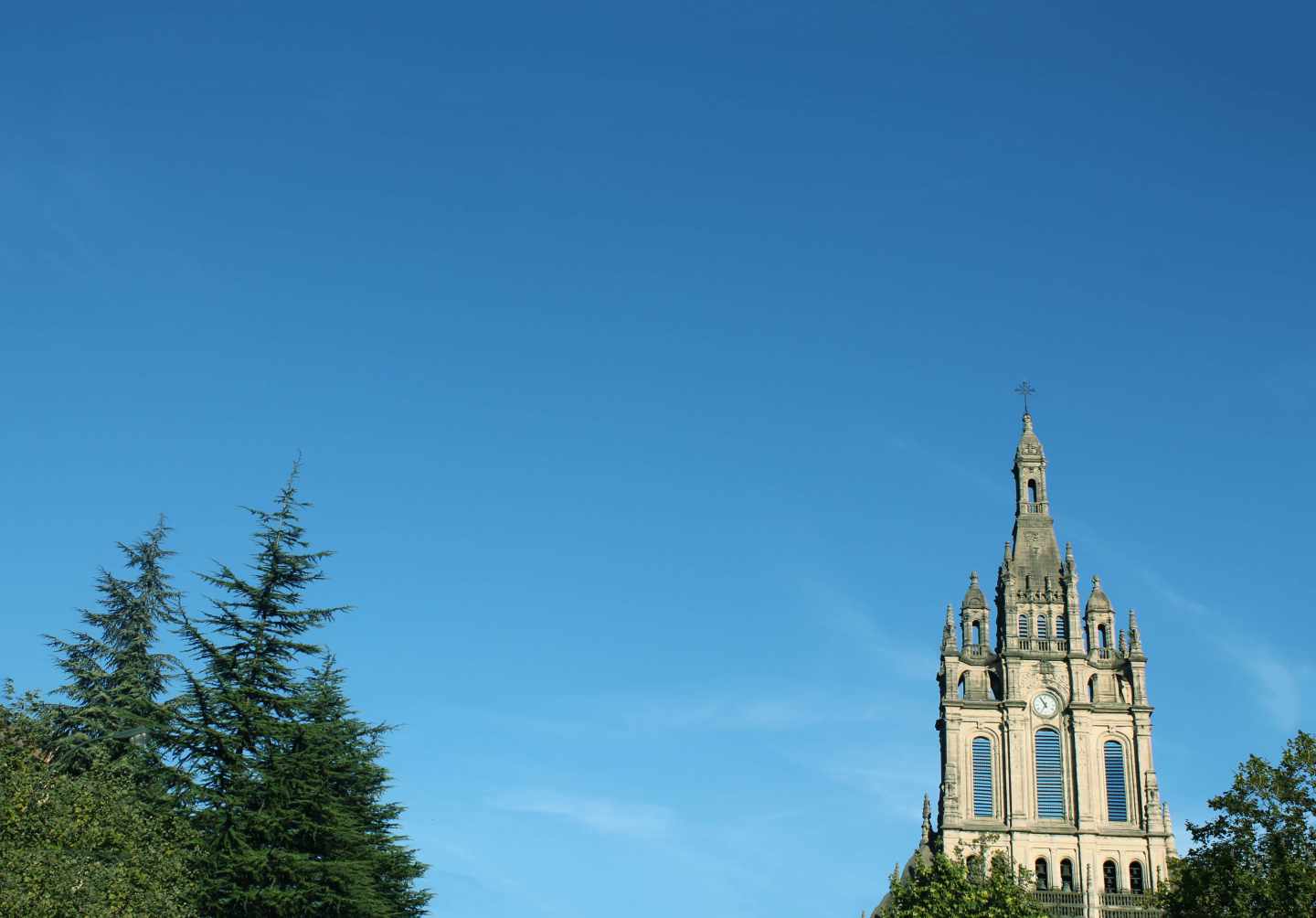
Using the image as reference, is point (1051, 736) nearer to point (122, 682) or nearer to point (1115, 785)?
point (1115, 785)

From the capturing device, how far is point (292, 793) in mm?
50156

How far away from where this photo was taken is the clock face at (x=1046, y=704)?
9700 centimetres

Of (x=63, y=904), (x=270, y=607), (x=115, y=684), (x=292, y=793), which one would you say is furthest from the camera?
(x=115, y=684)

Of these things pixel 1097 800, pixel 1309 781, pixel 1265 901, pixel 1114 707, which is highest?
pixel 1114 707

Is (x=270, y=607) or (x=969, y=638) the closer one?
(x=270, y=607)

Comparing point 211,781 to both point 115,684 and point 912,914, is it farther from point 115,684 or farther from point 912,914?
point 912,914

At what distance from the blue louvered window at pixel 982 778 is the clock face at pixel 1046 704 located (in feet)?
13.1

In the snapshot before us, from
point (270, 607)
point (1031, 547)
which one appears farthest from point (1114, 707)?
point (270, 607)

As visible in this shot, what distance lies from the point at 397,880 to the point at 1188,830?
32440 mm

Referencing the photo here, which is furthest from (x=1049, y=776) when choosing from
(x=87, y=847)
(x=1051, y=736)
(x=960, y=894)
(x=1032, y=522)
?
(x=87, y=847)

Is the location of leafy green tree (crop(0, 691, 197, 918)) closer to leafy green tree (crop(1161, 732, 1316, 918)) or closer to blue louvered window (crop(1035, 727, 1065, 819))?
leafy green tree (crop(1161, 732, 1316, 918))

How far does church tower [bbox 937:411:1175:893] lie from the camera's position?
92.0 meters

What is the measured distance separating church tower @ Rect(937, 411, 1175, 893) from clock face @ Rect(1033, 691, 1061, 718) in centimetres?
9

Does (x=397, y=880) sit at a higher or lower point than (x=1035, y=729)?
lower
